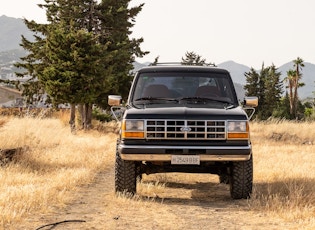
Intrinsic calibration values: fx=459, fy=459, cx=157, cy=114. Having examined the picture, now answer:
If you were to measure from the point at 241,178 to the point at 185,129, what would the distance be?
4.05ft

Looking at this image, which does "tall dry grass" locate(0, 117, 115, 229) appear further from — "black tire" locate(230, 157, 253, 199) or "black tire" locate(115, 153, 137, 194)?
"black tire" locate(230, 157, 253, 199)

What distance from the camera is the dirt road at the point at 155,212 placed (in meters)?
5.40

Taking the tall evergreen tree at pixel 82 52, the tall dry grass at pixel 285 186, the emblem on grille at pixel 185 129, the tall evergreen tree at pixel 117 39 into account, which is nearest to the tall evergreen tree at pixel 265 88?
the tall evergreen tree at pixel 82 52

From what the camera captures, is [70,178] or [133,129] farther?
[70,178]

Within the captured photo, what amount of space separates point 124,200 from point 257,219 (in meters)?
1.97

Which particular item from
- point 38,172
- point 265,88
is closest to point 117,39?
point 38,172

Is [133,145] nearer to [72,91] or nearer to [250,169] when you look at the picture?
[250,169]

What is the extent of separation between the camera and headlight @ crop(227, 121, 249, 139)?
680cm

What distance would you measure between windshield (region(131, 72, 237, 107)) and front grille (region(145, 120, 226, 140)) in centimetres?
91

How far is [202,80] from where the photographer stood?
8227mm

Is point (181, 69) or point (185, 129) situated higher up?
point (181, 69)

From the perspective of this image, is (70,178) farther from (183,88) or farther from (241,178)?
(241,178)

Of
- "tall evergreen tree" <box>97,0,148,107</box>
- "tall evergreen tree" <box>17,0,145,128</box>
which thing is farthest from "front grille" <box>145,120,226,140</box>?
"tall evergreen tree" <box>97,0,148,107</box>

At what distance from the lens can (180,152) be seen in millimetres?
6750
